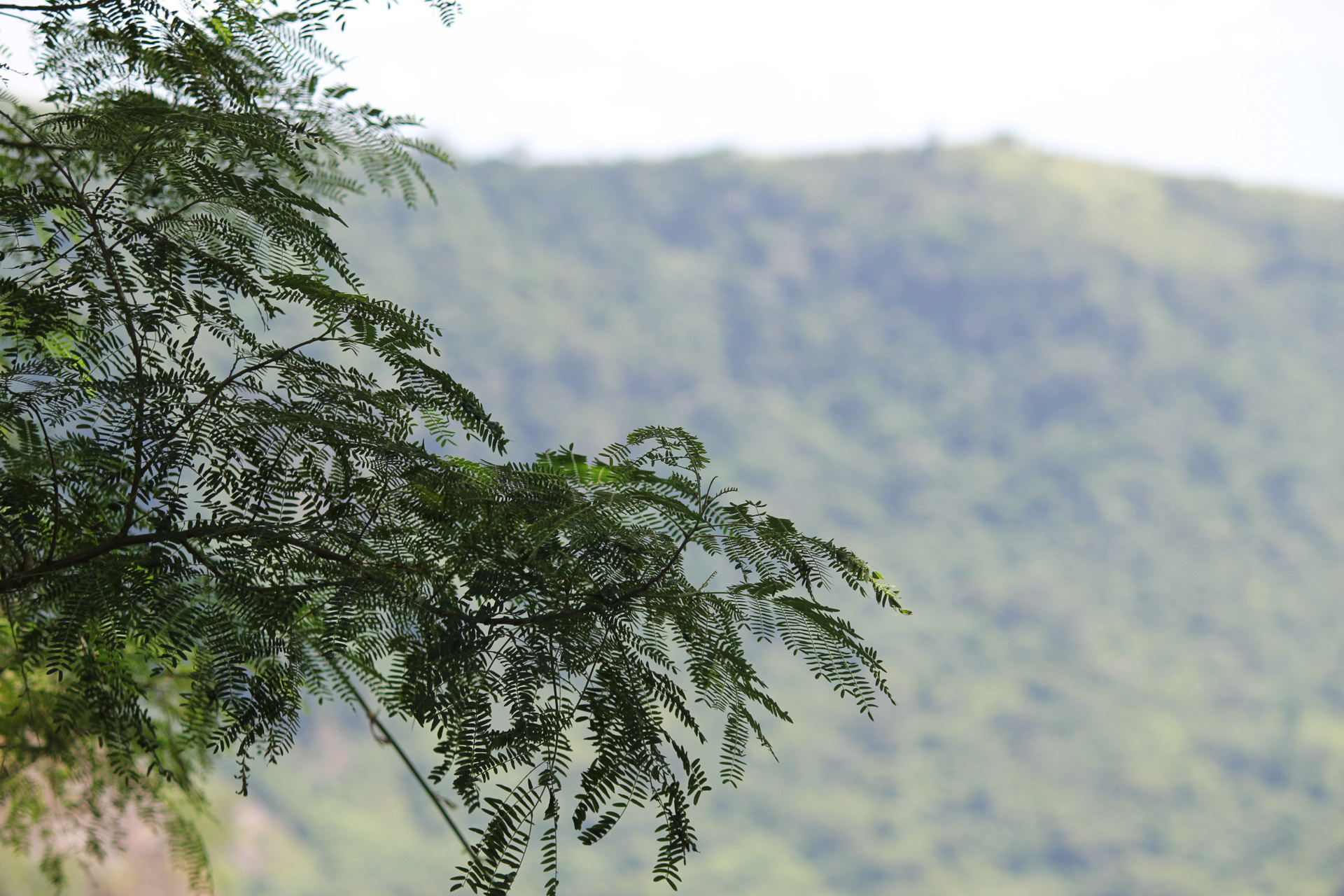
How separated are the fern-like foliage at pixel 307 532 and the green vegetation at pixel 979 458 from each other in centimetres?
4147

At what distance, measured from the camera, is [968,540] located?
189 ft

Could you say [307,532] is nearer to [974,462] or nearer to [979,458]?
[974,462]

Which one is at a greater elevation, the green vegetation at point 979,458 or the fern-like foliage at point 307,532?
the green vegetation at point 979,458

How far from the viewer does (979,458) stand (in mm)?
61344

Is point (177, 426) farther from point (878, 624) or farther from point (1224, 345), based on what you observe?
point (1224, 345)

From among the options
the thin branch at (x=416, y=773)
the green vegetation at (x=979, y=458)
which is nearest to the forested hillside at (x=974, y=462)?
the green vegetation at (x=979, y=458)

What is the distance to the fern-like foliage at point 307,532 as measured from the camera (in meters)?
1.65

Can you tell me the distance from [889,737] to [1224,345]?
2693cm

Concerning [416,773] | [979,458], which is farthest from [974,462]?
[416,773]

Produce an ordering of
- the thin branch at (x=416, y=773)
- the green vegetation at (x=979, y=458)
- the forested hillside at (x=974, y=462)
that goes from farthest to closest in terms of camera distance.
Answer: the green vegetation at (x=979, y=458), the forested hillside at (x=974, y=462), the thin branch at (x=416, y=773)

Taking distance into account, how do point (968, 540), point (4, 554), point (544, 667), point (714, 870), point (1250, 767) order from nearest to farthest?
point (544, 667) → point (4, 554) → point (714, 870) → point (1250, 767) → point (968, 540)

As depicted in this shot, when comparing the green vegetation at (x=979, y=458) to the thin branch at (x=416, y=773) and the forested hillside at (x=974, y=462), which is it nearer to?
the forested hillside at (x=974, y=462)

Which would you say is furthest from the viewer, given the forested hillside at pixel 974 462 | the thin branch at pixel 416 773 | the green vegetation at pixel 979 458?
the green vegetation at pixel 979 458

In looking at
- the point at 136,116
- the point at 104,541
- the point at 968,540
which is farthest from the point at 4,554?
the point at 968,540
